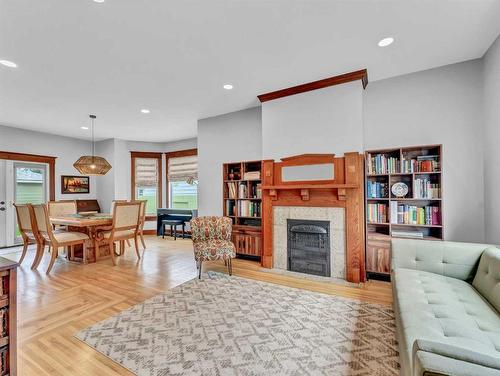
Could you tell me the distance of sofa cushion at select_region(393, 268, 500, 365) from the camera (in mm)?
1252

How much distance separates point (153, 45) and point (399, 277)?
11.0ft

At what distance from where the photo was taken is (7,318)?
1.30 m

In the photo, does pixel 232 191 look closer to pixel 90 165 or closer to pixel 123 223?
pixel 123 223

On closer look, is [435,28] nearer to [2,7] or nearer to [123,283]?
[2,7]

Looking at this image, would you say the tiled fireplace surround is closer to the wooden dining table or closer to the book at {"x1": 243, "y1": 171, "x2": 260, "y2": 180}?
the book at {"x1": 243, "y1": 171, "x2": 260, "y2": 180}

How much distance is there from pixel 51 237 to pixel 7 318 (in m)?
3.01

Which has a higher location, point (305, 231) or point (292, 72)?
point (292, 72)

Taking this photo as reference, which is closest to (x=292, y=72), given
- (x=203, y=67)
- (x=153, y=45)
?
(x=203, y=67)

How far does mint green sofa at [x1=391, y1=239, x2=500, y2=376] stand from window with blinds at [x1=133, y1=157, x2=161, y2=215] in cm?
641

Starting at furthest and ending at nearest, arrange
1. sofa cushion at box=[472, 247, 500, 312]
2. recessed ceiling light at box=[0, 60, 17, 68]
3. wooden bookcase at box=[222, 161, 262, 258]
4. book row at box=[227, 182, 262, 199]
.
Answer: book row at box=[227, 182, 262, 199] → wooden bookcase at box=[222, 161, 262, 258] → recessed ceiling light at box=[0, 60, 17, 68] → sofa cushion at box=[472, 247, 500, 312]

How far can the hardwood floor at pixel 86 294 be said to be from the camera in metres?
1.75

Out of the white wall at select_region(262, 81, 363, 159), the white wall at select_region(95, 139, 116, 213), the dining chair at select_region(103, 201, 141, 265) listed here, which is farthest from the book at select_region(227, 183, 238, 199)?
the white wall at select_region(95, 139, 116, 213)

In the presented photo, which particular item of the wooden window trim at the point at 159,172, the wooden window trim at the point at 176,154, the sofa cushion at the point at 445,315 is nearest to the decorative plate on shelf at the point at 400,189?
the sofa cushion at the point at 445,315

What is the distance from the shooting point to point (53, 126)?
5.52m
